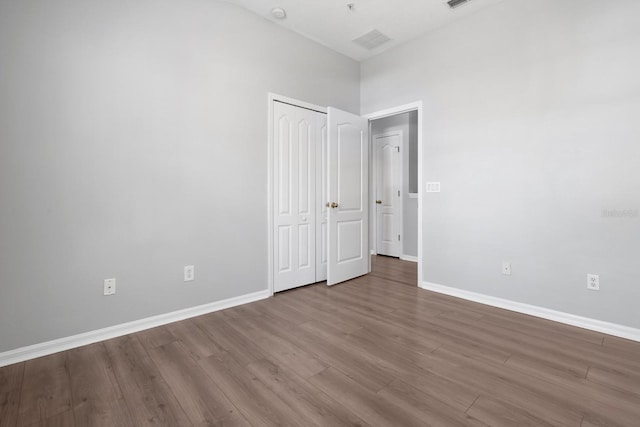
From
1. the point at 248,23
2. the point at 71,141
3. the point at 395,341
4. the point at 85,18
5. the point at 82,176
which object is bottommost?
the point at 395,341

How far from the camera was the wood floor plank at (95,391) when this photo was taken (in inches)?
55.5

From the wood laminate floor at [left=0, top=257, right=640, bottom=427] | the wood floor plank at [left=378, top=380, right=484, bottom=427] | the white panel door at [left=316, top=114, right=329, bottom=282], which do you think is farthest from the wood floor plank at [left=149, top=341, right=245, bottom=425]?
the white panel door at [left=316, top=114, right=329, bottom=282]

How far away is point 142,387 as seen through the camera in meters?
1.64

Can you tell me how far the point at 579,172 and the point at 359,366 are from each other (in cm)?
243

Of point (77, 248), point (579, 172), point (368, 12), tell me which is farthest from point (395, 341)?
point (368, 12)

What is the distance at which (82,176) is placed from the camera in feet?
7.00

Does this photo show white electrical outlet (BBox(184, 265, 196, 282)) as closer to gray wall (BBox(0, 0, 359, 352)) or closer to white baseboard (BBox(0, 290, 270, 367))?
gray wall (BBox(0, 0, 359, 352))

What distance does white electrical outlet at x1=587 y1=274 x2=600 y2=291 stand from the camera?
2.36m

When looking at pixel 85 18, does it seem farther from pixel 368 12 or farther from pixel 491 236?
pixel 491 236

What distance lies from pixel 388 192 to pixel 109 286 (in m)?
4.60

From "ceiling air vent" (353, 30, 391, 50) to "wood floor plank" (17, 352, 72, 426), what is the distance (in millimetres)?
4131

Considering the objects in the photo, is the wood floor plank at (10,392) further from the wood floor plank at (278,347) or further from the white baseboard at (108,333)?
the wood floor plank at (278,347)

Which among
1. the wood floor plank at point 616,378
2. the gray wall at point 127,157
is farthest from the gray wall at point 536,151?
the gray wall at point 127,157

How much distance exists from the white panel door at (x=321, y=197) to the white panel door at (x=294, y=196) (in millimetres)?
66
